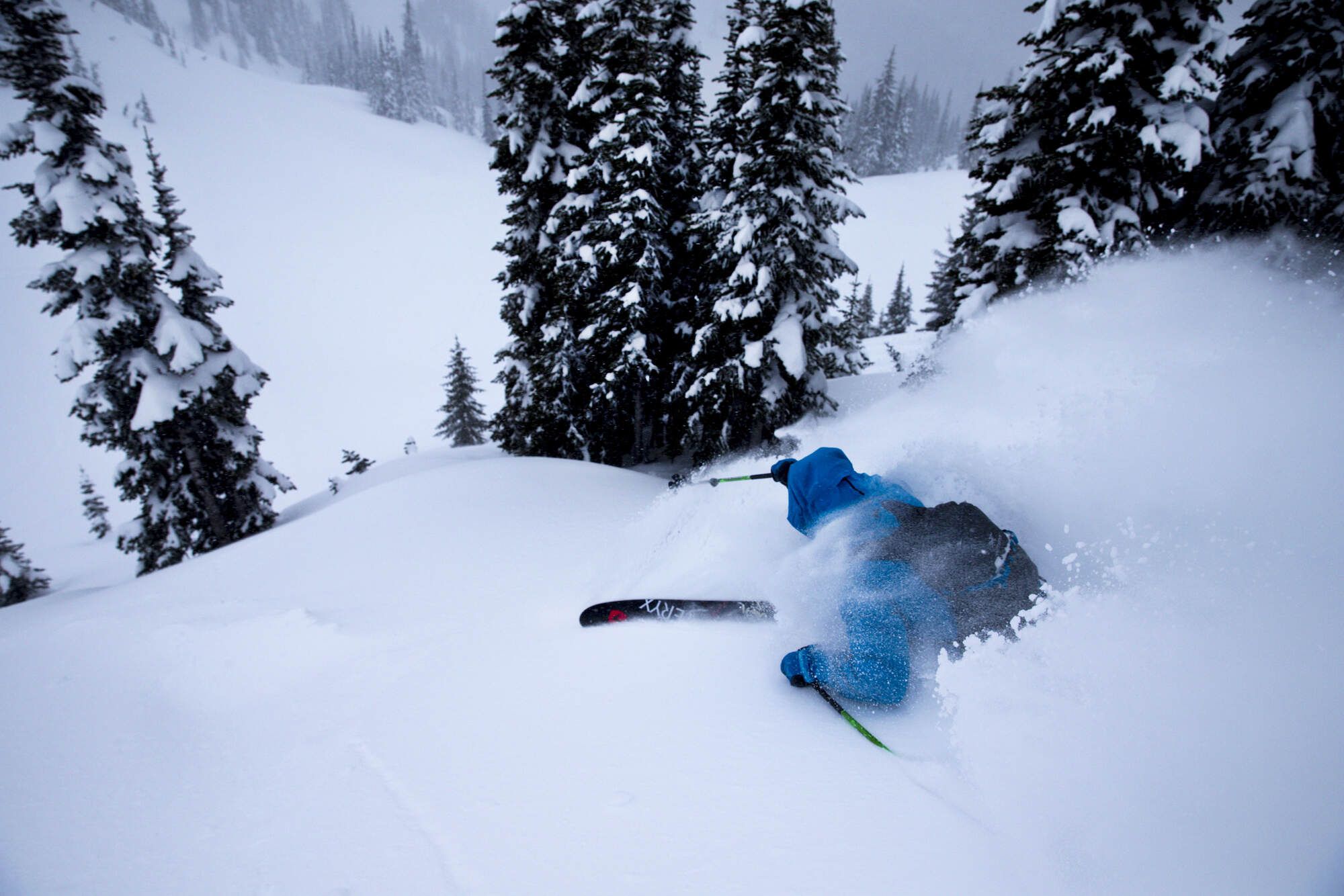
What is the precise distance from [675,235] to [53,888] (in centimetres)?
1484

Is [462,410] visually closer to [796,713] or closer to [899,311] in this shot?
[796,713]

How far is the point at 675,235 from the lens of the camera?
14.7 metres

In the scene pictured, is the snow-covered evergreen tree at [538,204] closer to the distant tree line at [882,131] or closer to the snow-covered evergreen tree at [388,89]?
the distant tree line at [882,131]

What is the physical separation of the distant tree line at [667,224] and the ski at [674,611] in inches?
301

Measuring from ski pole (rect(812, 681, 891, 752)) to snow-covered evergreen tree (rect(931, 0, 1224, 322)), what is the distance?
857 cm

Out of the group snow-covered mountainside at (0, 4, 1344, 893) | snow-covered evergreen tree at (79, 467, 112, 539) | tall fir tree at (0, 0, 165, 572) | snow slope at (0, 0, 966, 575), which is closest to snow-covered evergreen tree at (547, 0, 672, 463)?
snow-covered mountainside at (0, 4, 1344, 893)

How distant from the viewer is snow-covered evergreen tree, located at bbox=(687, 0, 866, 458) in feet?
35.1

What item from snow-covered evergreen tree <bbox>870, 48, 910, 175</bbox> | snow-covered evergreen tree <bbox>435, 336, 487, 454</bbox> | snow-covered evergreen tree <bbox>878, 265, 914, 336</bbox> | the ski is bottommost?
snow-covered evergreen tree <bbox>435, 336, 487, 454</bbox>

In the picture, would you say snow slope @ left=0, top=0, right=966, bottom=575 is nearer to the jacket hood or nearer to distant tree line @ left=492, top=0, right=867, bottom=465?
distant tree line @ left=492, top=0, right=867, bottom=465

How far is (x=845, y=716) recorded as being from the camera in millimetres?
3309

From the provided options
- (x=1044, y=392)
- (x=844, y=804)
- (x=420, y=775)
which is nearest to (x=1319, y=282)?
(x=1044, y=392)

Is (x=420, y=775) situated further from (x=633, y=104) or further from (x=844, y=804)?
(x=633, y=104)

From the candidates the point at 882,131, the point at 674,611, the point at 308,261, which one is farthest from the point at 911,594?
the point at 882,131

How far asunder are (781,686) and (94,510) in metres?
45.6
